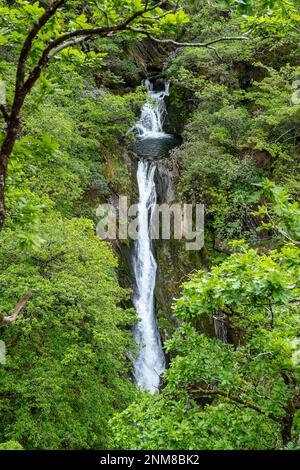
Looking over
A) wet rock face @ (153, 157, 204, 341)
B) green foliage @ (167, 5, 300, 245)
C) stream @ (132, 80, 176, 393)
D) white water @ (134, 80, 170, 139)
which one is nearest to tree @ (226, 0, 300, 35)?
green foliage @ (167, 5, 300, 245)

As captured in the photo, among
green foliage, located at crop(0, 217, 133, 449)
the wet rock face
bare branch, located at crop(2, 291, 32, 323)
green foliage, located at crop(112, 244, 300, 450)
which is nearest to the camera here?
bare branch, located at crop(2, 291, 32, 323)

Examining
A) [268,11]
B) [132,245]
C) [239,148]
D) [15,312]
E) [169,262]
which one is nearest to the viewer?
[15,312]

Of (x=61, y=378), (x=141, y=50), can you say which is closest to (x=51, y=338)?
(x=61, y=378)

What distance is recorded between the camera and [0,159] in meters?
2.46

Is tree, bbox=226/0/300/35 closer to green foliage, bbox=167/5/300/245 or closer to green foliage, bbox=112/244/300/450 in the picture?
green foliage, bbox=112/244/300/450

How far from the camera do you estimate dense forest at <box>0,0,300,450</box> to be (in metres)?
2.89

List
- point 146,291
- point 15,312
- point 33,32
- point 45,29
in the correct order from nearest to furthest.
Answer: point 33,32
point 45,29
point 15,312
point 146,291

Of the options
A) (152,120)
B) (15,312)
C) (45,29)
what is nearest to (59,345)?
(15,312)

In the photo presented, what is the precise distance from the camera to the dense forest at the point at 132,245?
Result: 2895 mm

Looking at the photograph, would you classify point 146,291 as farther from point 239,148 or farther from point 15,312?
point 15,312

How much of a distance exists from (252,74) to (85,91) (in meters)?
7.51

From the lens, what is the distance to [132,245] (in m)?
13.0

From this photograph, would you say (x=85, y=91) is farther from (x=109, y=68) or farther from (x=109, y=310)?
(x=109, y=310)

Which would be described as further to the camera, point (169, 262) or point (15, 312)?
point (169, 262)
